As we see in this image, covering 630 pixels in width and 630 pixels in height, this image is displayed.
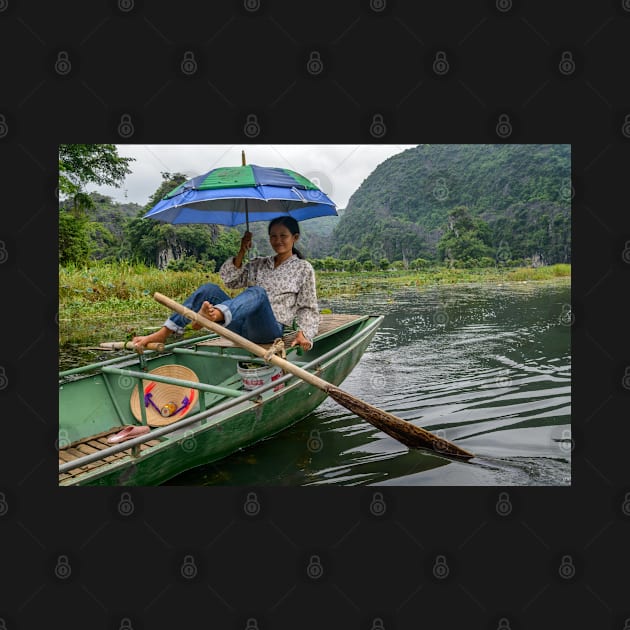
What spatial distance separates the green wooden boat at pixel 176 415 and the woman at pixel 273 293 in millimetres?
228

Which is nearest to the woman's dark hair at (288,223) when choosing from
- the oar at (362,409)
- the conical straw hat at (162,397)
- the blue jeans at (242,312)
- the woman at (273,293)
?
the woman at (273,293)

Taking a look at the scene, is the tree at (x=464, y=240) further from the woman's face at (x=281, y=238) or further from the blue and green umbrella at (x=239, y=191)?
the blue and green umbrella at (x=239, y=191)

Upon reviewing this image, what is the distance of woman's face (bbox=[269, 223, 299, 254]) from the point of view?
3242mm

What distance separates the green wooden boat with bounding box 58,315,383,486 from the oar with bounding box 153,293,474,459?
0.49ft

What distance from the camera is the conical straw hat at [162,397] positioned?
3.05m

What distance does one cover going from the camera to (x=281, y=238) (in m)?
3.26

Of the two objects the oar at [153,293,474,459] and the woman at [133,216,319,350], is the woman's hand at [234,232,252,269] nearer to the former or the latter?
the woman at [133,216,319,350]

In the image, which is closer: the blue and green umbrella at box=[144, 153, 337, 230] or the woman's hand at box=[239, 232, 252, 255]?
the blue and green umbrella at box=[144, 153, 337, 230]

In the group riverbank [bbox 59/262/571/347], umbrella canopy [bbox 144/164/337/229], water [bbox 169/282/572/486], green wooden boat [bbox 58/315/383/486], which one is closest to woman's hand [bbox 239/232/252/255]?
umbrella canopy [bbox 144/164/337/229]

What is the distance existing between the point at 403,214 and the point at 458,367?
36.8 meters

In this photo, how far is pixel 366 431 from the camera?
11.8 ft

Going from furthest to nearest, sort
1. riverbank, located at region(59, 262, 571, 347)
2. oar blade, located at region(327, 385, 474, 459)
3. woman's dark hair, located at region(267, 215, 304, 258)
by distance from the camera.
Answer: riverbank, located at region(59, 262, 571, 347)
woman's dark hair, located at region(267, 215, 304, 258)
oar blade, located at region(327, 385, 474, 459)

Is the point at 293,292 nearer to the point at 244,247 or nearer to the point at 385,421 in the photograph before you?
the point at 244,247

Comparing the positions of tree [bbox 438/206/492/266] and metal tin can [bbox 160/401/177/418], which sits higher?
tree [bbox 438/206/492/266]
